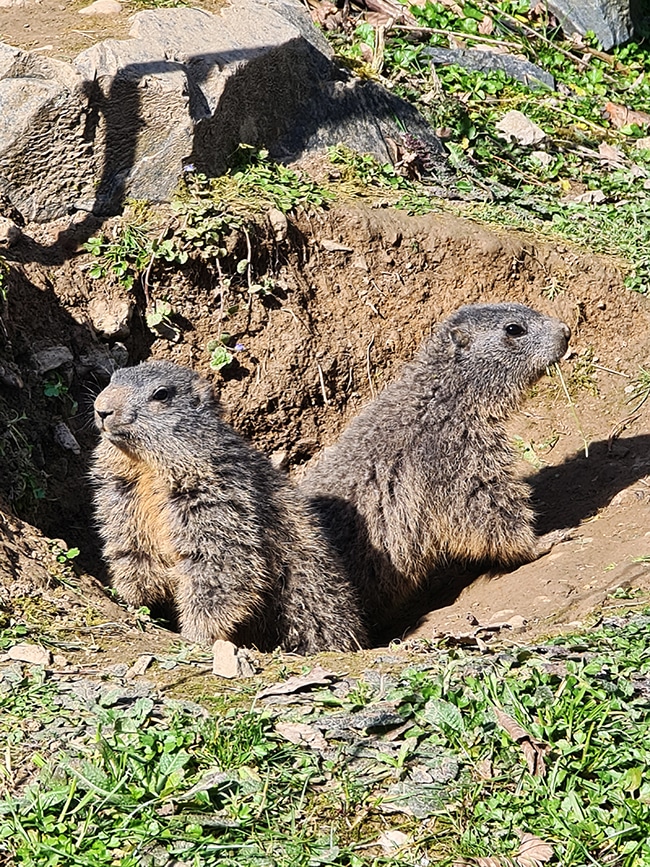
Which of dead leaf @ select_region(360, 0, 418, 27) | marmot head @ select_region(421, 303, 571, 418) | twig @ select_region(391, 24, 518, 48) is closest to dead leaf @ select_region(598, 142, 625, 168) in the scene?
twig @ select_region(391, 24, 518, 48)

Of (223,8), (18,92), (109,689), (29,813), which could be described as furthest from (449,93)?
(29,813)

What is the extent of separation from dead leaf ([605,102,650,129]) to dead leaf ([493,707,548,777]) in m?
9.50

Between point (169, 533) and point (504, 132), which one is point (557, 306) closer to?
point (504, 132)

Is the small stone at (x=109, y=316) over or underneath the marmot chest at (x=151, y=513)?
over

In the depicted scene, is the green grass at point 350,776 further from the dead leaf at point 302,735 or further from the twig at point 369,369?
the twig at point 369,369

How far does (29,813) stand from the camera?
12.8 ft

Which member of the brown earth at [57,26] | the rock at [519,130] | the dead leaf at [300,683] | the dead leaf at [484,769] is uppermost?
the brown earth at [57,26]

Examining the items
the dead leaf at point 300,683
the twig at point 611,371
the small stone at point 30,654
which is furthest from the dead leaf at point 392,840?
the twig at point 611,371

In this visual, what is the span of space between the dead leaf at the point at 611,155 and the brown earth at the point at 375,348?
2328mm

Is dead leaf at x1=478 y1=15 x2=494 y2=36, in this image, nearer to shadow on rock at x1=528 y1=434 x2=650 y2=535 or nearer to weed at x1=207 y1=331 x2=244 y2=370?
shadow on rock at x1=528 y1=434 x2=650 y2=535

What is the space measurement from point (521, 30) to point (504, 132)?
8.06ft

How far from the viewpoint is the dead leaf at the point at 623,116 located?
12188 millimetres

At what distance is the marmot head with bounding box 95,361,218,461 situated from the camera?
599 centimetres

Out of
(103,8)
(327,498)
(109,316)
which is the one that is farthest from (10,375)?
(103,8)
